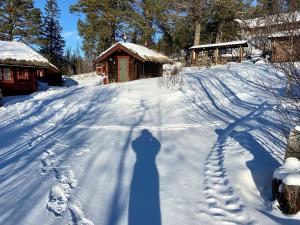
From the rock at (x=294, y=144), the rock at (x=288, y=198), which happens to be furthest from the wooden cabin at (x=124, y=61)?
the rock at (x=288, y=198)

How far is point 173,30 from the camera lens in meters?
38.3

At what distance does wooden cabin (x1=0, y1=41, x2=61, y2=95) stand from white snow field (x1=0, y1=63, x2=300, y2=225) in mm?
11883

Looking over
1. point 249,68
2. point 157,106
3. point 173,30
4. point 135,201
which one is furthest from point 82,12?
point 135,201

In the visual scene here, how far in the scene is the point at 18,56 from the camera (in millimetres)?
24750

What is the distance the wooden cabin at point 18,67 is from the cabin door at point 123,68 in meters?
6.02

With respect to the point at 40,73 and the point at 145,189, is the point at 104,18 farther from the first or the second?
the point at 145,189

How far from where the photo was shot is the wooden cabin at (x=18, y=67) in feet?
79.6

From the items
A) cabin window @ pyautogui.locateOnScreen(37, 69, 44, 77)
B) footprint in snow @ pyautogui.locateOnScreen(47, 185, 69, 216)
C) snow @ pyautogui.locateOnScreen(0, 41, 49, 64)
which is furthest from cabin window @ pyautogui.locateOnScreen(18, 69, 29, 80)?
footprint in snow @ pyautogui.locateOnScreen(47, 185, 69, 216)

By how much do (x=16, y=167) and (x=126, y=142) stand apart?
9.63 ft

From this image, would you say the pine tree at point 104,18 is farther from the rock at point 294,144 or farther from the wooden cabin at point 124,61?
the rock at point 294,144

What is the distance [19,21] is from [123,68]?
18.8 meters

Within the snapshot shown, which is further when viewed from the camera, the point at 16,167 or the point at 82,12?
the point at 82,12

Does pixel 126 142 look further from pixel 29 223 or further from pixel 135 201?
pixel 29 223

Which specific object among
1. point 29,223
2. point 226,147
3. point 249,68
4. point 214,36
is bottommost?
point 29,223
